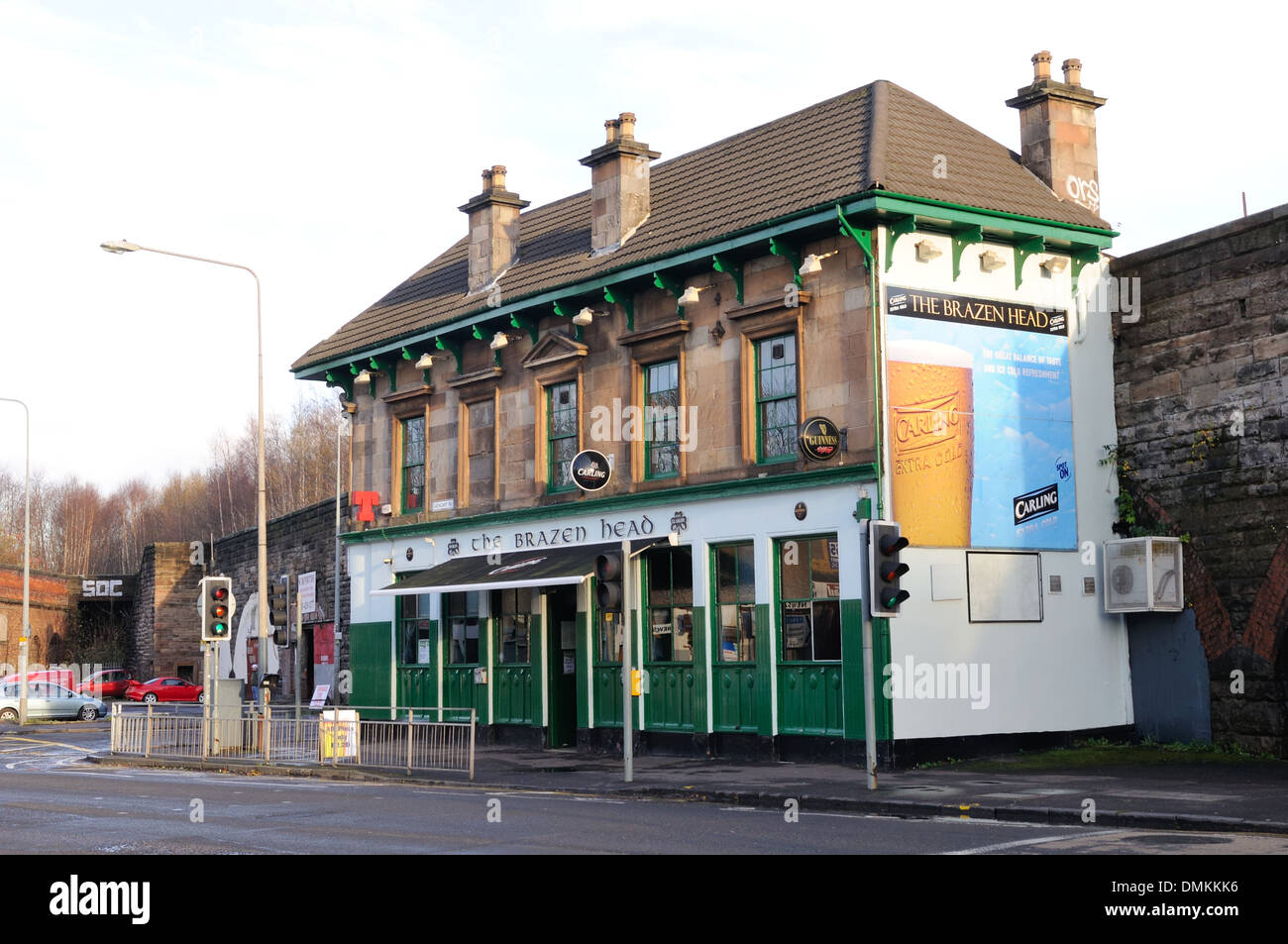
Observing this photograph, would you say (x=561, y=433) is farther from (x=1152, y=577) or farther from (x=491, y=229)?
(x=1152, y=577)

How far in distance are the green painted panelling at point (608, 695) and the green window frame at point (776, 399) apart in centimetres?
485

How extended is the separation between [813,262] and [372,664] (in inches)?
559

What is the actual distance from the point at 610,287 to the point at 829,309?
4.66 metres

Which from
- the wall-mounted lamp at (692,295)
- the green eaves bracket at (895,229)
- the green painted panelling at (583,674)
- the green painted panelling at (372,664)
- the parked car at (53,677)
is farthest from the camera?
the parked car at (53,677)

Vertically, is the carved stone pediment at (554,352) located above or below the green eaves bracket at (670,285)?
below

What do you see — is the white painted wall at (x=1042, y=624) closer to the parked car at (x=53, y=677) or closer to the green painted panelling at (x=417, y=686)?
the green painted panelling at (x=417, y=686)

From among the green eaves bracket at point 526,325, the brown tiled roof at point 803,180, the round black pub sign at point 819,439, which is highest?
the brown tiled roof at point 803,180

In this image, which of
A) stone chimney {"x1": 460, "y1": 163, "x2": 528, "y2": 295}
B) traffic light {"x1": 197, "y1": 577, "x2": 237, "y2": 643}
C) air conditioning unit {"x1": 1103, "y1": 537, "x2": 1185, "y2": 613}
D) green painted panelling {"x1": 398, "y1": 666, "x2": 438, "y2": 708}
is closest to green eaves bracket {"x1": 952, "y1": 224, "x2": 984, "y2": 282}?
air conditioning unit {"x1": 1103, "y1": 537, "x2": 1185, "y2": 613}

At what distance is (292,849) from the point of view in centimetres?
1193

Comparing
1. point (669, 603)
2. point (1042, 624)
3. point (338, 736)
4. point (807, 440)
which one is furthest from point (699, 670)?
point (338, 736)

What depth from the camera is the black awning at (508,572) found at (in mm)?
23516

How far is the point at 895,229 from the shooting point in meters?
20.7
